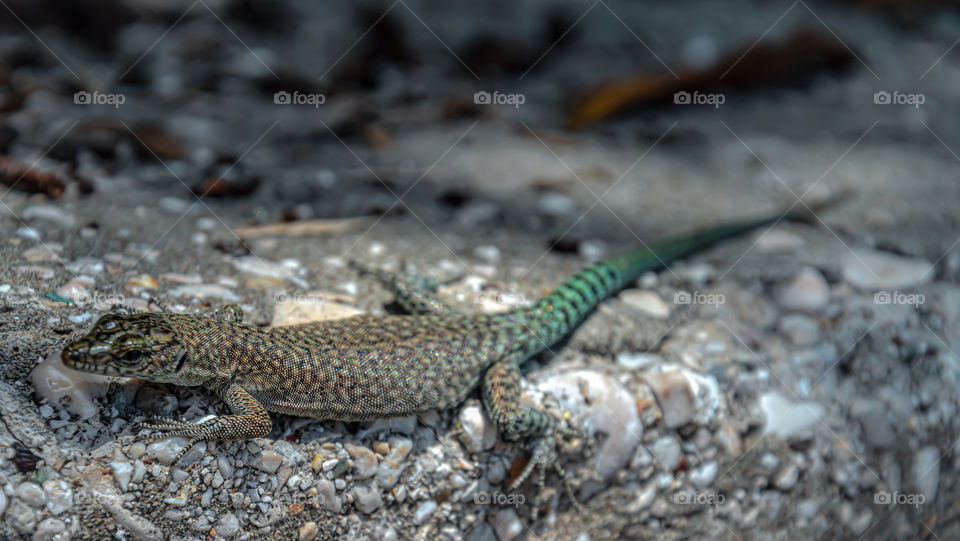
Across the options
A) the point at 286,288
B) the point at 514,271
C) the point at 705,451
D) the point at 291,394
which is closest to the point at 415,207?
the point at 514,271

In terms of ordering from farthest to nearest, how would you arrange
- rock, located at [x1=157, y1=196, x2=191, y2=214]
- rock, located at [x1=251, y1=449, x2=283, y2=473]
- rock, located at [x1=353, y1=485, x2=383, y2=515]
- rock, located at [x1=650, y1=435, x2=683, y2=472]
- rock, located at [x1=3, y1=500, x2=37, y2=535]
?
rock, located at [x1=157, y1=196, x2=191, y2=214]
rock, located at [x1=650, y1=435, x2=683, y2=472]
rock, located at [x1=353, y1=485, x2=383, y2=515]
rock, located at [x1=251, y1=449, x2=283, y2=473]
rock, located at [x1=3, y1=500, x2=37, y2=535]

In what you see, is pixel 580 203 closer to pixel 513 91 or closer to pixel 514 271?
pixel 514 271

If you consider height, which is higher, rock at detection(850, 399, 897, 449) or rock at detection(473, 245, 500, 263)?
rock at detection(473, 245, 500, 263)
